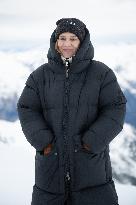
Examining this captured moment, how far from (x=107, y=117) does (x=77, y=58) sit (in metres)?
0.53

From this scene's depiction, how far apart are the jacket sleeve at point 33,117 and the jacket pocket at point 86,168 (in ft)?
0.91

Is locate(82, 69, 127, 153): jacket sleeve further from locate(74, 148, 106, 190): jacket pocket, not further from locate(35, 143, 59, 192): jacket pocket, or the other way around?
locate(35, 143, 59, 192): jacket pocket

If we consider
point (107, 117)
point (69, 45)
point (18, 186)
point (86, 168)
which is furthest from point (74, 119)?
point (18, 186)

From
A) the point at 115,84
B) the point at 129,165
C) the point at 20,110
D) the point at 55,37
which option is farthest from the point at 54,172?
the point at 129,165

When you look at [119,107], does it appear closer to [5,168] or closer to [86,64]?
[86,64]

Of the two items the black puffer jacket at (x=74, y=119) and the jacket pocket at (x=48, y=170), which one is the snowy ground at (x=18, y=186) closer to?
the jacket pocket at (x=48, y=170)

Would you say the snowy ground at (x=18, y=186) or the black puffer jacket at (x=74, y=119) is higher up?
the black puffer jacket at (x=74, y=119)

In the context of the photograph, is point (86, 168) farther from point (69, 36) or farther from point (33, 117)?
point (69, 36)

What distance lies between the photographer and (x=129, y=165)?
19250cm

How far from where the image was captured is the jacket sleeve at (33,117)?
12.9 feet

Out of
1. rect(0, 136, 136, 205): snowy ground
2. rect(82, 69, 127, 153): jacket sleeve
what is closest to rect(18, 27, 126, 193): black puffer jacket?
rect(82, 69, 127, 153): jacket sleeve

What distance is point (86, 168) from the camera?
393 centimetres

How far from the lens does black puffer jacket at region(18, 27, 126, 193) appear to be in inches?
153

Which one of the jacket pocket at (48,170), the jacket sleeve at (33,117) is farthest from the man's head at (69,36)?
the jacket pocket at (48,170)
